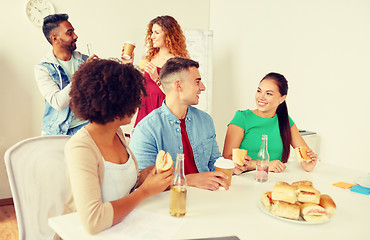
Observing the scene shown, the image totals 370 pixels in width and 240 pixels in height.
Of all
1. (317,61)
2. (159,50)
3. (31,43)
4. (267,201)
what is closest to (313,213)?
(267,201)

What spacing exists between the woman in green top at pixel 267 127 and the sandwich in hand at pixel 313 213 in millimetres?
976

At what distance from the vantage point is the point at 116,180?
126cm

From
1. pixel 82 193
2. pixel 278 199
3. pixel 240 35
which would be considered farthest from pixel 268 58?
pixel 82 193

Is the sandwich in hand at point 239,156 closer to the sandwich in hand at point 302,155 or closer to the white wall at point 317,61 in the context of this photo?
the sandwich in hand at point 302,155

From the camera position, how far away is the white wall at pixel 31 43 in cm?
342

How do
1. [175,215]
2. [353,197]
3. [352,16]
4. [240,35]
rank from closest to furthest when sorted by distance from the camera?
[175,215] → [353,197] → [352,16] → [240,35]

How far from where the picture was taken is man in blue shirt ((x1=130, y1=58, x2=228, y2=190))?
176 centimetres

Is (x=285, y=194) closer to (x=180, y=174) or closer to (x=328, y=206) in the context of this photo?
(x=328, y=206)

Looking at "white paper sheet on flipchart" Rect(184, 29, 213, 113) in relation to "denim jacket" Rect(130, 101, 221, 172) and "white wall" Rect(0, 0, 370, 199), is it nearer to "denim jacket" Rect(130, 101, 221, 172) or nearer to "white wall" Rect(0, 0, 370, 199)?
"white wall" Rect(0, 0, 370, 199)

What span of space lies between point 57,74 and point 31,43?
56.5 inches

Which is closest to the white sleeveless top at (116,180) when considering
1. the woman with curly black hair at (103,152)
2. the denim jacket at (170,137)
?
the woman with curly black hair at (103,152)

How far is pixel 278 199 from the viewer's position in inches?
48.8

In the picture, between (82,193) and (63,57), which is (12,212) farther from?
(82,193)

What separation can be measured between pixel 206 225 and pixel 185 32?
337cm
